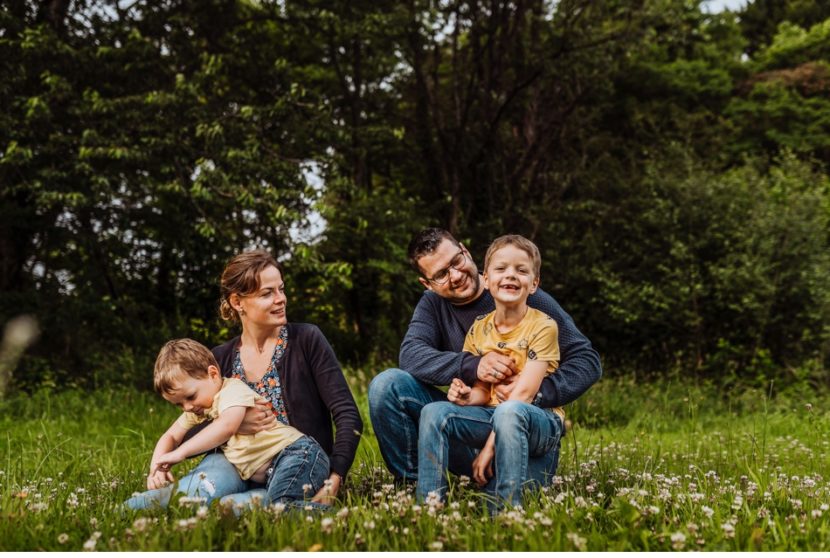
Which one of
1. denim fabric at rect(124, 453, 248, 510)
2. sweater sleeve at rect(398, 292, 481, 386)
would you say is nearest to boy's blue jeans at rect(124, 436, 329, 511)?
denim fabric at rect(124, 453, 248, 510)

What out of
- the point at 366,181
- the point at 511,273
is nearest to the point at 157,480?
the point at 511,273

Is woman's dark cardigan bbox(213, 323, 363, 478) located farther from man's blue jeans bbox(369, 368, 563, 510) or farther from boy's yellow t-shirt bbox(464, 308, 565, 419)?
boy's yellow t-shirt bbox(464, 308, 565, 419)

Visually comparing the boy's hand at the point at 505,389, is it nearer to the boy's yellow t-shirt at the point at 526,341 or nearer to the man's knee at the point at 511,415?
the boy's yellow t-shirt at the point at 526,341

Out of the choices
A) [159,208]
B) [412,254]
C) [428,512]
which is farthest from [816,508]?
[159,208]

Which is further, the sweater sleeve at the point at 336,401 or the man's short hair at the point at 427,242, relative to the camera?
the man's short hair at the point at 427,242

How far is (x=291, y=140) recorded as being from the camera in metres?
11.6

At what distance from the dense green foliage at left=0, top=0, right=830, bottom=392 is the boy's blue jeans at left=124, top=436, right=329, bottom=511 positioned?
22.4ft

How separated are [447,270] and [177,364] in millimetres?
1362

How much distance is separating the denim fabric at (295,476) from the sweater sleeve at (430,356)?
2.09 ft

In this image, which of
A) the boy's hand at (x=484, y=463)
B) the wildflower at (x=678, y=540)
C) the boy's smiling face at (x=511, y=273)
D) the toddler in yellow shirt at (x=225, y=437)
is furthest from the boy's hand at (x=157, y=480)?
the wildflower at (x=678, y=540)

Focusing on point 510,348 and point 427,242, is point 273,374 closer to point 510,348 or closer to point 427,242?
point 427,242

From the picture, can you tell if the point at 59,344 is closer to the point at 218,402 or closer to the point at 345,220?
→ the point at 345,220

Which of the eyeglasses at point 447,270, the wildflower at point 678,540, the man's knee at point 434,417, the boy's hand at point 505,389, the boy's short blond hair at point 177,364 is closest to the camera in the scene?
the wildflower at point 678,540

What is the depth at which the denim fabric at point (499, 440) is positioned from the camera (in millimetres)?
3182
